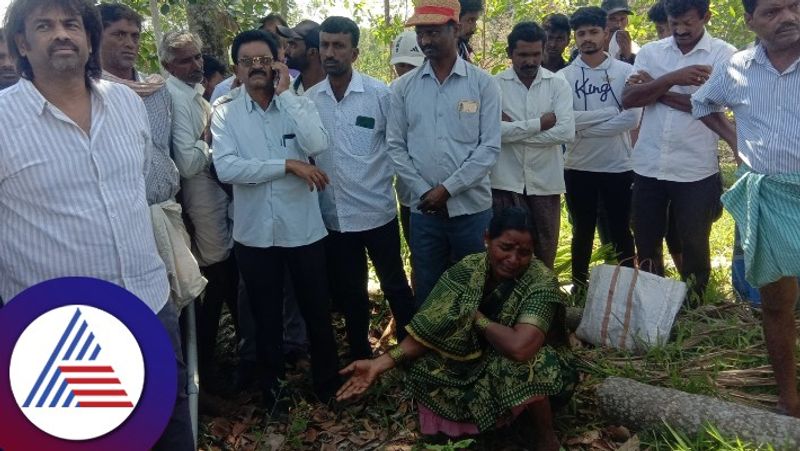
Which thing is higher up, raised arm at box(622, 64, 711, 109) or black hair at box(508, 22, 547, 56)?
black hair at box(508, 22, 547, 56)

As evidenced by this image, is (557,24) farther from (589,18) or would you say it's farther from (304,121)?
(304,121)

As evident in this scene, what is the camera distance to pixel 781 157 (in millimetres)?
3092

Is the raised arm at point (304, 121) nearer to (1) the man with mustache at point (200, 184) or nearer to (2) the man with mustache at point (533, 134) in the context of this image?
(1) the man with mustache at point (200, 184)

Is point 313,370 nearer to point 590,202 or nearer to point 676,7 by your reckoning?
point 590,202

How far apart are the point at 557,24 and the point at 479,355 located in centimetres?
283

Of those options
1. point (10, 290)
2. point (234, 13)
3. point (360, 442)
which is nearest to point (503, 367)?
point (360, 442)

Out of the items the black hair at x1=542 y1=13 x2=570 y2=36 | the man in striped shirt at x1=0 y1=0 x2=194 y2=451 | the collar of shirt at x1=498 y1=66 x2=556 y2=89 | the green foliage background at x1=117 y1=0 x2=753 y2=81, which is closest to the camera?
the man in striped shirt at x1=0 y1=0 x2=194 y2=451

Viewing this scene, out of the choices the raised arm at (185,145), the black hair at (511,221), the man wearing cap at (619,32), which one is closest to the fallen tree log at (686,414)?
the black hair at (511,221)

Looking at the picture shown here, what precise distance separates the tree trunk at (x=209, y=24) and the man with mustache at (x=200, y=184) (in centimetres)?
258

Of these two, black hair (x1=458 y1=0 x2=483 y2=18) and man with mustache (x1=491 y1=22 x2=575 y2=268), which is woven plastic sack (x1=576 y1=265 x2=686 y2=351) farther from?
black hair (x1=458 y1=0 x2=483 y2=18)

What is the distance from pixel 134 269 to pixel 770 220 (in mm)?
2647

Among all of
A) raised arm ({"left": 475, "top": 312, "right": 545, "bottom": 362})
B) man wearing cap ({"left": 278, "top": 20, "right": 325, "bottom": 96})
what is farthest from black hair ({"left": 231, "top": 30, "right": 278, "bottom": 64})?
raised arm ({"left": 475, "top": 312, "right": 545, "bottom": 362})

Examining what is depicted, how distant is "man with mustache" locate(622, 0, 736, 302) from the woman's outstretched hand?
7.14 feet

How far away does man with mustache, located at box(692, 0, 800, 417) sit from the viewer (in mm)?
3033
